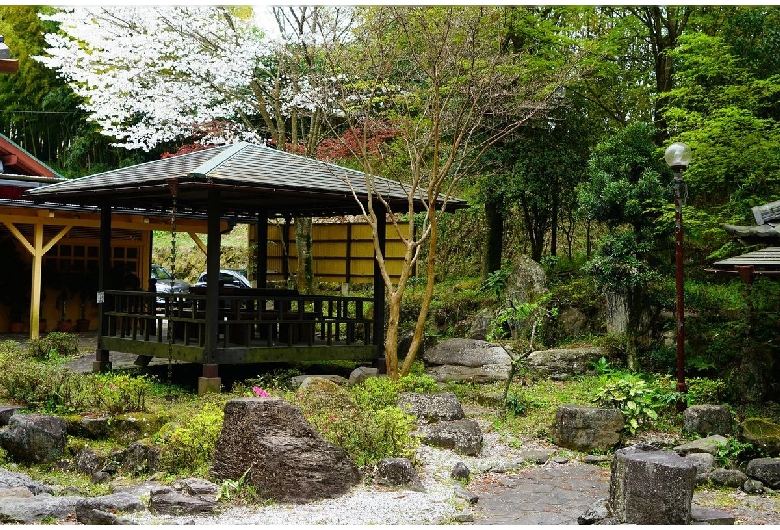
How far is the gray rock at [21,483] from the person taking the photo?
6.79m

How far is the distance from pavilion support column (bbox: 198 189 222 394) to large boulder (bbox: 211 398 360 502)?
4.34 meters

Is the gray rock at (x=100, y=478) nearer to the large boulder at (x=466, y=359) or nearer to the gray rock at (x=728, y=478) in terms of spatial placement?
the gray rock at (x=728, y=478)

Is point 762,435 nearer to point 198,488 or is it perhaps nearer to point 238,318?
point 198,488

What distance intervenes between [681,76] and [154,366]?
11147 mm

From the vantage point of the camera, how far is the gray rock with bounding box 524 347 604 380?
13.5 m

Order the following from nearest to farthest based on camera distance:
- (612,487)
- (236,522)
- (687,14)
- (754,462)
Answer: (236,522)
(612,487)
(754,462)
(687,14)

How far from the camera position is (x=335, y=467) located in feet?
22.9

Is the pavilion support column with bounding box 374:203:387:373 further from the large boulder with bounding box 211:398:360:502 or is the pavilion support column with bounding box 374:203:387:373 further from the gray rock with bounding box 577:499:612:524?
the gray rock with bounding box 577:499:612:524

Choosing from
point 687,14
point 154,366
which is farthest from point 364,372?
point 687,14

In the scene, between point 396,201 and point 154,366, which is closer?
point 396,201

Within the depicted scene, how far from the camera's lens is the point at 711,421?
9.37 meters

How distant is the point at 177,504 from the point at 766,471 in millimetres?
5705

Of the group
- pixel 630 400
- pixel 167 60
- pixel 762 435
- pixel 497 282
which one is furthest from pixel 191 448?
pixel 167 60

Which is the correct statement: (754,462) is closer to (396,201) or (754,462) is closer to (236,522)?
(236,522)
